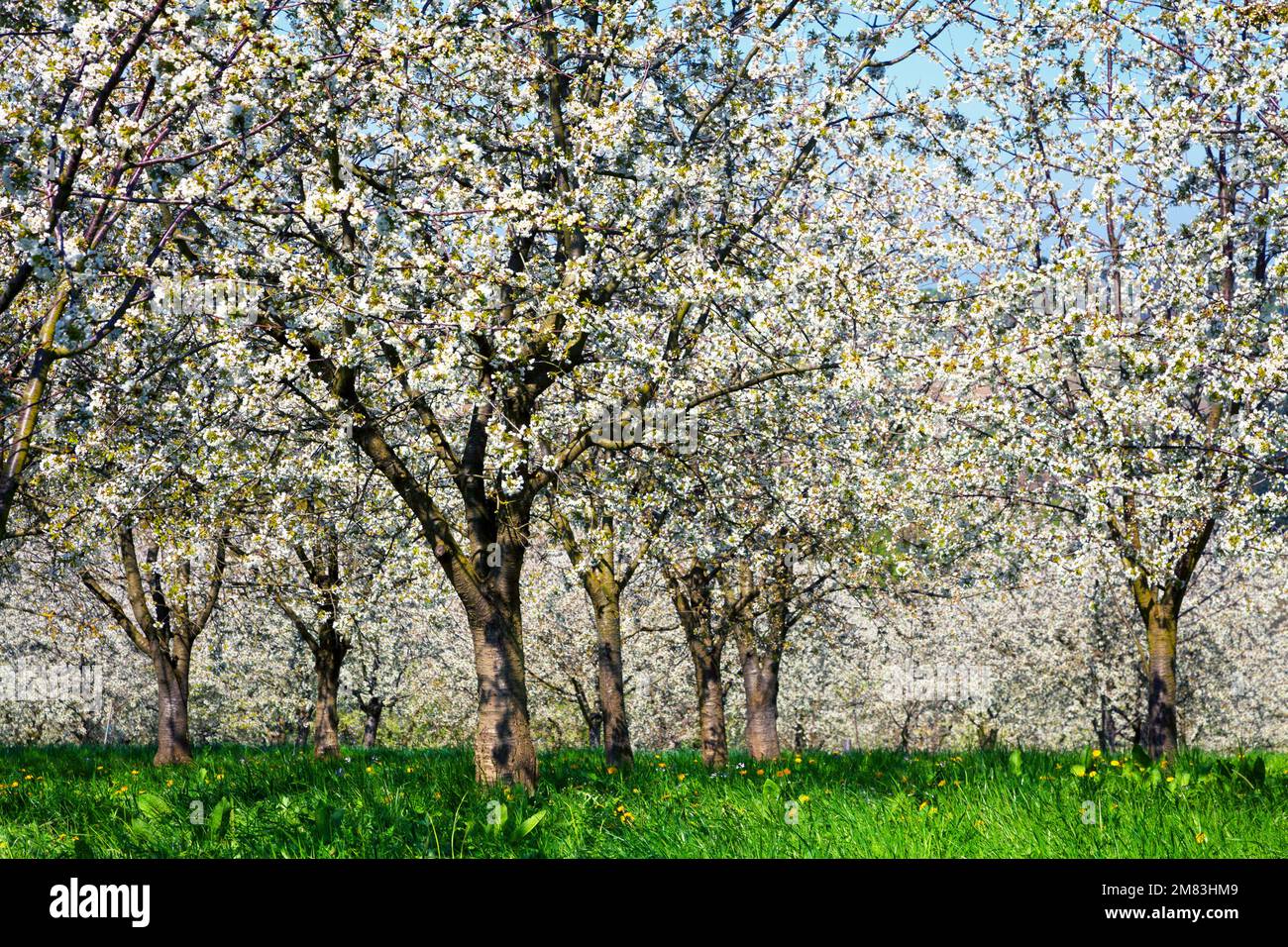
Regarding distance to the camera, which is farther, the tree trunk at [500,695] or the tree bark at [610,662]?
the tree bark at [610,662]

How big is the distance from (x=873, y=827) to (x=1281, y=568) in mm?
10822

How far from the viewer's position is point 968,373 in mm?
9609

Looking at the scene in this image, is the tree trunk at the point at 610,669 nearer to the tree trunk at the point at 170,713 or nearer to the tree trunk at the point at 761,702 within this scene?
the tree trunk at the point at 761,702

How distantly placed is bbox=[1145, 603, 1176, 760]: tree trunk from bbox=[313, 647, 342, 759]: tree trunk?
14121 millimetres

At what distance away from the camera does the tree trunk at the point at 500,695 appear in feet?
31.5

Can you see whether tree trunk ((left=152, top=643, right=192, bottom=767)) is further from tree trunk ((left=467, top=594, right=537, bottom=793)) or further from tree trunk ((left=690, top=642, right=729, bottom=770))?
tree trunk ((left=690, top=642, right=729, bottom=770))

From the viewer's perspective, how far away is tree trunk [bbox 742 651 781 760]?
20047mm

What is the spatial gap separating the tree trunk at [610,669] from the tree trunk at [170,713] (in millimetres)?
6306

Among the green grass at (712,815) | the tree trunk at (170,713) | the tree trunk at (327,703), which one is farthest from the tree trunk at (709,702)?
the green grass at (712,815)

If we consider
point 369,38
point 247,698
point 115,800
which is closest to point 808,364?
point 369,38

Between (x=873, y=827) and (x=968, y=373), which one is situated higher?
(x=968, y=373)

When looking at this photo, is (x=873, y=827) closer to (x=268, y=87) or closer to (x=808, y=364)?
(x=808, y=364)

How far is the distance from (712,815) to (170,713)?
513 inches

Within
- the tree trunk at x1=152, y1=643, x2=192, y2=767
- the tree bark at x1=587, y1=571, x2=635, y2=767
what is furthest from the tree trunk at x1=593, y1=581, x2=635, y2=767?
the tree trunk at x1=152, y1=643, x2=192, y2=767
